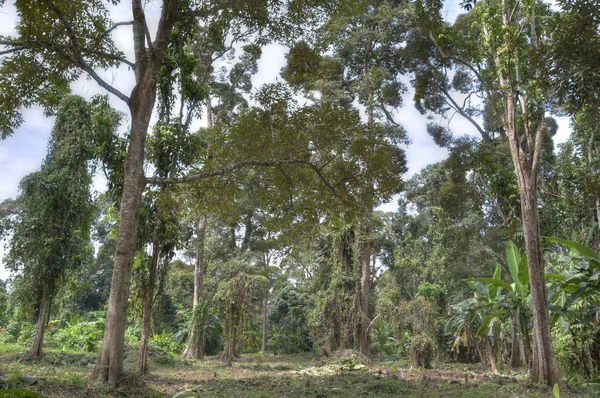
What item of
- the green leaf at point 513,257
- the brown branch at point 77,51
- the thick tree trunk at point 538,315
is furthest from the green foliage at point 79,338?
the thick tree trunk at point 538,315

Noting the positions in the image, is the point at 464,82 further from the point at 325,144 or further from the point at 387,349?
the point at 387,349

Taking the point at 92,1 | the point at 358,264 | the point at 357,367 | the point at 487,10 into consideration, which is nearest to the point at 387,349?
the point at 358,264

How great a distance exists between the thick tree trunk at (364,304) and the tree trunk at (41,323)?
30.2ft

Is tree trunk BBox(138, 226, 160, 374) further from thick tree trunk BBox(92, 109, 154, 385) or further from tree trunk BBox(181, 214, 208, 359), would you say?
tree trunk BBox(181, 214, 208, 359)

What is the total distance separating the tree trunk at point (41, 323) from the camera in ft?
34.0

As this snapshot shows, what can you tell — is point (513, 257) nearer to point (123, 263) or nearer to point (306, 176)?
point (306, 176)

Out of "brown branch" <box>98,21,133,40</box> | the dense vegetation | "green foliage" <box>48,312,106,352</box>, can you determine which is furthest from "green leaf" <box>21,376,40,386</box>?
"green foliage" <box>48,312,106,352</box>

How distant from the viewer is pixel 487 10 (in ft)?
27.6

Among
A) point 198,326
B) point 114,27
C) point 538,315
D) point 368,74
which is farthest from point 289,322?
point 114,27

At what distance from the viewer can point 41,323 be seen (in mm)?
10570

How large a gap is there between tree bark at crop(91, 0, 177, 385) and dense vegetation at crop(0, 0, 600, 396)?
3 cm

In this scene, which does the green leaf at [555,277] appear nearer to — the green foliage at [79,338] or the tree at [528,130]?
the tree at [528,130]

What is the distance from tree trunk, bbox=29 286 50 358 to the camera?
34.0 ft

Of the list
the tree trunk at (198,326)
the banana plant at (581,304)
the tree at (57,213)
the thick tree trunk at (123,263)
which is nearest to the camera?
the thick tree trunk at (123,263)
